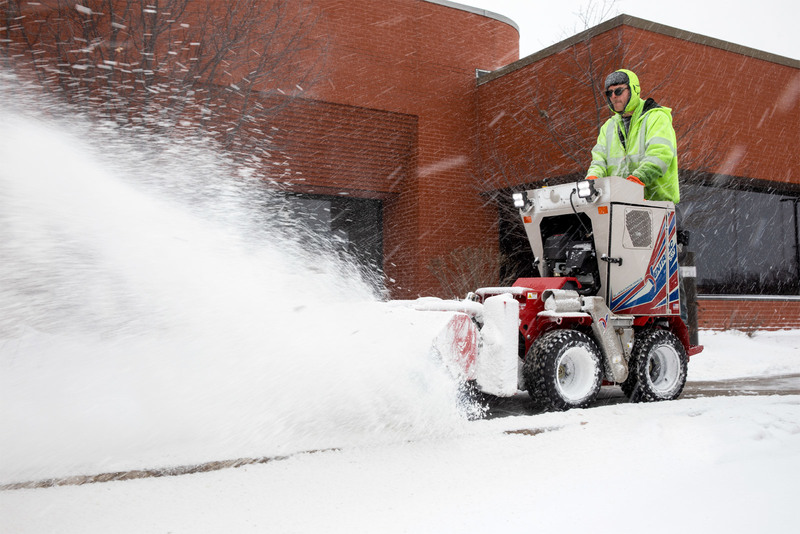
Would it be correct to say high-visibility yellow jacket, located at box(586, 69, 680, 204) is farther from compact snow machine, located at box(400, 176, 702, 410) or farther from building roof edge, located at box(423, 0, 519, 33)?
building roof edge, located at box(423, 0, 519, 33)

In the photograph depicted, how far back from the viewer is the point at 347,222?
1485cm

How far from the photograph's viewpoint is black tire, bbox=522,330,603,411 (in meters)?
5.15

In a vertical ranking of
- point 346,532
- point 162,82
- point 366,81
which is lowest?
point 346,532

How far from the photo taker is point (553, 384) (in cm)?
516

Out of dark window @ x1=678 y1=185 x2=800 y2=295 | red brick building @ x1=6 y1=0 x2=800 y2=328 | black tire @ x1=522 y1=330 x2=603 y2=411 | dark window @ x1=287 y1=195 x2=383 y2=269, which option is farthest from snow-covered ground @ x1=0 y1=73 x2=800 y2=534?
dark window @ x1=678 y1=185 x2=800 y2=295

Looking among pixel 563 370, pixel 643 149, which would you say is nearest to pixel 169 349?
pixel 563 370

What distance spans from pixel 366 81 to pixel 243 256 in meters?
8.52

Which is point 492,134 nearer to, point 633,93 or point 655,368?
point 633,93

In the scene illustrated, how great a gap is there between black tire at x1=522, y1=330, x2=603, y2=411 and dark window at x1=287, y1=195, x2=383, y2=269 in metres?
9.12

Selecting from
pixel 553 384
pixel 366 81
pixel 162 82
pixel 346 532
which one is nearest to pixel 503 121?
pixel 366 81

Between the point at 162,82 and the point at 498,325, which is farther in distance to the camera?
the point at 162,82

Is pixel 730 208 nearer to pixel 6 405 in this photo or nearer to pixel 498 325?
pixel 498 325

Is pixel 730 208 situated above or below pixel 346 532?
above

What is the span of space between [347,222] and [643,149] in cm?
939
